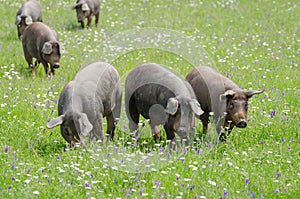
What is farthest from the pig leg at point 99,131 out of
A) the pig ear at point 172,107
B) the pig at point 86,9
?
the pig at point 86,9

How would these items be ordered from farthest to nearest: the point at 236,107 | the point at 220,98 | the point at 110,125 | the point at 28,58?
the point at 28,58 < the point at 110,125 < the point at 220,98 < the point at 236,107

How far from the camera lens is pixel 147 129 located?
7.85 metres

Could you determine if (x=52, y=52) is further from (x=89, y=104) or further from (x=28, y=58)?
(x=89, y=104)

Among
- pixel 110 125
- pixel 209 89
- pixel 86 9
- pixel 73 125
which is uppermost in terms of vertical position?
pixel 86 9

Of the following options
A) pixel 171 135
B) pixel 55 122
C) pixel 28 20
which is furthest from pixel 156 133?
pixel 28 20

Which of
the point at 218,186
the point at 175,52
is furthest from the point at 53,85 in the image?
the point at 218,186

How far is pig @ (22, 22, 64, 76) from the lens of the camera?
1146 centimetres

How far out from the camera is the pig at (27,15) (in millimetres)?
14312

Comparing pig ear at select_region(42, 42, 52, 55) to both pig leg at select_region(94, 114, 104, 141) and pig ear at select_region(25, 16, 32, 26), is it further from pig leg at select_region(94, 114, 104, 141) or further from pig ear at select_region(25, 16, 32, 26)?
pig leg at select_region(94, 114, 104, 141)

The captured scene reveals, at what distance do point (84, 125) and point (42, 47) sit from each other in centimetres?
522

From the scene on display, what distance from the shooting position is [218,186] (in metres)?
6.08

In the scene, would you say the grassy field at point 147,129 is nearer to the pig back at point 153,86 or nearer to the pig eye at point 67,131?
the pig eye at point 67,131

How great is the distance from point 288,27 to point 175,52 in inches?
195

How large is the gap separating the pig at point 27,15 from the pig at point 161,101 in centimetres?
670
